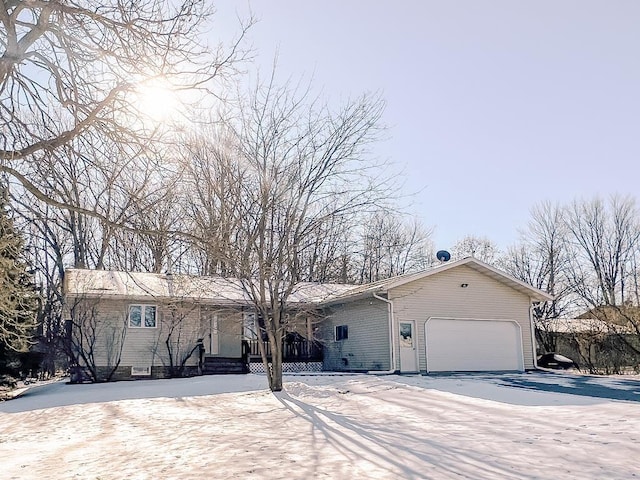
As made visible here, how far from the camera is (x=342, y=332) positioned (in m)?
21.8

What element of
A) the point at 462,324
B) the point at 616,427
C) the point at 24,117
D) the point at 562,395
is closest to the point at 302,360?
the point at 462,324

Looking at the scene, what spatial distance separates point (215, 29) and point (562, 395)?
11045mm

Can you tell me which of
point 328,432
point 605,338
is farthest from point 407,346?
point 605,338

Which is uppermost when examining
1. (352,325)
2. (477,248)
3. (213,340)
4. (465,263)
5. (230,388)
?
(477,248)

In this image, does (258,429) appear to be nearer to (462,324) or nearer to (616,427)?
(616,427)

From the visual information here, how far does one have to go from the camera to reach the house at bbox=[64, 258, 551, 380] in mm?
18562

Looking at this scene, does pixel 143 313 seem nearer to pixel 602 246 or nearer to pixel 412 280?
pixel 412 280

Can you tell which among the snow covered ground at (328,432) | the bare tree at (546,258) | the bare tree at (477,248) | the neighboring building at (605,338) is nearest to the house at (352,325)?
the snow covered ground at (328,432)

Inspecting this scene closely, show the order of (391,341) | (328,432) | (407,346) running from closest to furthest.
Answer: (328,432) < (391,341) < (407,346)

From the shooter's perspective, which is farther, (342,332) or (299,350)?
(299,350)

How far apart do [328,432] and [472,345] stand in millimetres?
12738

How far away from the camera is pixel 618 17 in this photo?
10680mm

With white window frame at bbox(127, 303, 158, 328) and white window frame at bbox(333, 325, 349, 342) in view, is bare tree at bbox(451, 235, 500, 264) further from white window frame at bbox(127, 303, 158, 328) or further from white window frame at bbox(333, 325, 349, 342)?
white window frame at bbox(127, 303, 158, 328)

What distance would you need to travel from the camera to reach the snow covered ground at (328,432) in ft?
20.7
